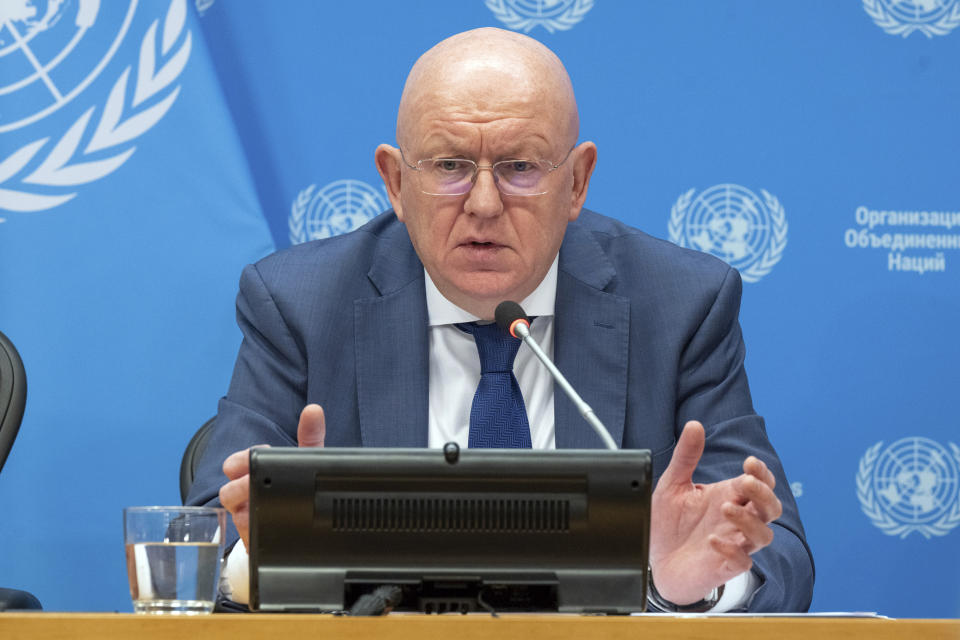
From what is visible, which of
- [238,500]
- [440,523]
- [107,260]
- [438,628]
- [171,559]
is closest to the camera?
[438,628]

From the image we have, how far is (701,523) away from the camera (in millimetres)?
1703

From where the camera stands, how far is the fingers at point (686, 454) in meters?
1.59

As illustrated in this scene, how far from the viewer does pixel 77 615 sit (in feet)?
3.49

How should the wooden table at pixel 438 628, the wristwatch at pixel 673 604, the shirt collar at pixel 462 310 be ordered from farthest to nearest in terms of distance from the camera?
the shirt collar at pixel 462 310
the wristwatch at pixel 673 604
the wooden table at pixel 438 628

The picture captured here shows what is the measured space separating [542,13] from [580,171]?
0.92m

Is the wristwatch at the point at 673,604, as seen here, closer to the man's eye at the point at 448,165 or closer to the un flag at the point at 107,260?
the man's eye at the point at 448,165

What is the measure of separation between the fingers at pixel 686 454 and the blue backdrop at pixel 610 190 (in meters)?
1.57

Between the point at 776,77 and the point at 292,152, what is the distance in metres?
1.38

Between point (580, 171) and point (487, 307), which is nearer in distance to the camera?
point (487, 307)

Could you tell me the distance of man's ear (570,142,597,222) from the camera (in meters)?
2.47

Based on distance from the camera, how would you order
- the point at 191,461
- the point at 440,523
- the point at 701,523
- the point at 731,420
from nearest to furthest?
the point at 440,523
the point at 701,523
the point at 731,420
the point at 191,461

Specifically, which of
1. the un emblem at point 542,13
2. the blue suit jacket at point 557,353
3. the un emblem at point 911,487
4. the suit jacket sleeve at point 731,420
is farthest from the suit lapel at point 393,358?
the un emblem at point 911,487

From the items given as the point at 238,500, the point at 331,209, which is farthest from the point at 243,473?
the point at 331,209

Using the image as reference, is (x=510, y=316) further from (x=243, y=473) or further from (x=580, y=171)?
(x=580, y=171)
